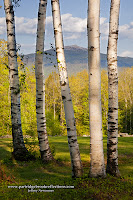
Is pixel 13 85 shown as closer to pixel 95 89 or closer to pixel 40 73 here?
pixel 40 73

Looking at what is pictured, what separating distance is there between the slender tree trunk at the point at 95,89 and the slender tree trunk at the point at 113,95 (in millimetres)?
1156

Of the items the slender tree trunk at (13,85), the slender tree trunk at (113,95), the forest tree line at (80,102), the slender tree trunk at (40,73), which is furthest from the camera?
the forest tree line at (80,102)

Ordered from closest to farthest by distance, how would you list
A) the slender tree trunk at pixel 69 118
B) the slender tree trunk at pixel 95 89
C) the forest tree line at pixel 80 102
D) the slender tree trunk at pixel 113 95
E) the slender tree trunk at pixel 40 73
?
the slender tree trunk at pixel 95 89, the slender tree trunk at pixel 69 118, the slender tree trunk at pixel 113 95, the slender tree trunk at pixel 40 73, the forest tree line at pixel 80 102

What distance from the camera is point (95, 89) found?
5703 millimetres

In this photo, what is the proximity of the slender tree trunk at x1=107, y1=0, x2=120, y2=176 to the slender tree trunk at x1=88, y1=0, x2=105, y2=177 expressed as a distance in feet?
3.79

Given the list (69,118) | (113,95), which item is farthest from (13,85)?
(113,95)

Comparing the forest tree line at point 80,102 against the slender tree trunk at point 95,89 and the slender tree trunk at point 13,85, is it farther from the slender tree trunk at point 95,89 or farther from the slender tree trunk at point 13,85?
the slender tree trunk at point 95,89

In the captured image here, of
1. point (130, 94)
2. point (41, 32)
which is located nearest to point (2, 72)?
point (41, 32)

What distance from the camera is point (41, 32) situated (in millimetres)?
9453

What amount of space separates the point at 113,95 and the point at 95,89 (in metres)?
1.44

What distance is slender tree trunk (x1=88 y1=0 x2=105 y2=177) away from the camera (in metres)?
5.67

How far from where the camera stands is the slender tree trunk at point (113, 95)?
686 centimetres

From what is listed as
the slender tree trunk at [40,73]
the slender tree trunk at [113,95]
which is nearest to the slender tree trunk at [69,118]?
the slender tree trunk at [113,95]

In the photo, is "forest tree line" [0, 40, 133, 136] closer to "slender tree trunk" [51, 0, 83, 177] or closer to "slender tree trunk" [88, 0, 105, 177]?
"slender tree trunk" [51, 0, 83, 177]
